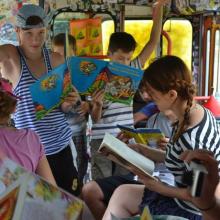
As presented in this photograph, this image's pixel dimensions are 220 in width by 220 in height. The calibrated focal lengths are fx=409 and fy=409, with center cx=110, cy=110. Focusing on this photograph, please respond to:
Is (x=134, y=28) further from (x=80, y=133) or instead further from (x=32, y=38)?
(x=32, y=38)

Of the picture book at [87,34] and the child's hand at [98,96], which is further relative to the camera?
the picture book at [87,34]

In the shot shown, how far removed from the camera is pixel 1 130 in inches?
64.4

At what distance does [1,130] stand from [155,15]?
182 centimetres

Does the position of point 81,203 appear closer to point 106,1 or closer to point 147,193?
point 147,193

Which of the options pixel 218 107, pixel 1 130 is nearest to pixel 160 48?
pixel 218 107

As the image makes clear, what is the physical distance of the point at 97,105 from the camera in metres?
2.60

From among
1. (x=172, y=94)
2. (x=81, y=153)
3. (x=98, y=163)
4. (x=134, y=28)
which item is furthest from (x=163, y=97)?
(x=134, y=28)

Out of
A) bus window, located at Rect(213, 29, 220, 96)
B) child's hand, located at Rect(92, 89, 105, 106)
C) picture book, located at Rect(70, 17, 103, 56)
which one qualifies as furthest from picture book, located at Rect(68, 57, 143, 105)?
bus window, located at Rect(213, 29, 220, 96)

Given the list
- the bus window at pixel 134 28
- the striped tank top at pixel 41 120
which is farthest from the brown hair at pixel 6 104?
the bus window at pixel 134 28

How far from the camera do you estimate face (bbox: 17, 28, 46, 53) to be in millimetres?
2266

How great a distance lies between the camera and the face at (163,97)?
187 centimetres

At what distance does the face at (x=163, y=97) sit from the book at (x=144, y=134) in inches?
11.2

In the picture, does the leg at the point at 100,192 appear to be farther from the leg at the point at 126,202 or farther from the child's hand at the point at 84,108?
the child's hand at the point at 84,108

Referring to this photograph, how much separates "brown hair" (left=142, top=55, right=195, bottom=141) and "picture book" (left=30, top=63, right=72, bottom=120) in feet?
A: 1.60
